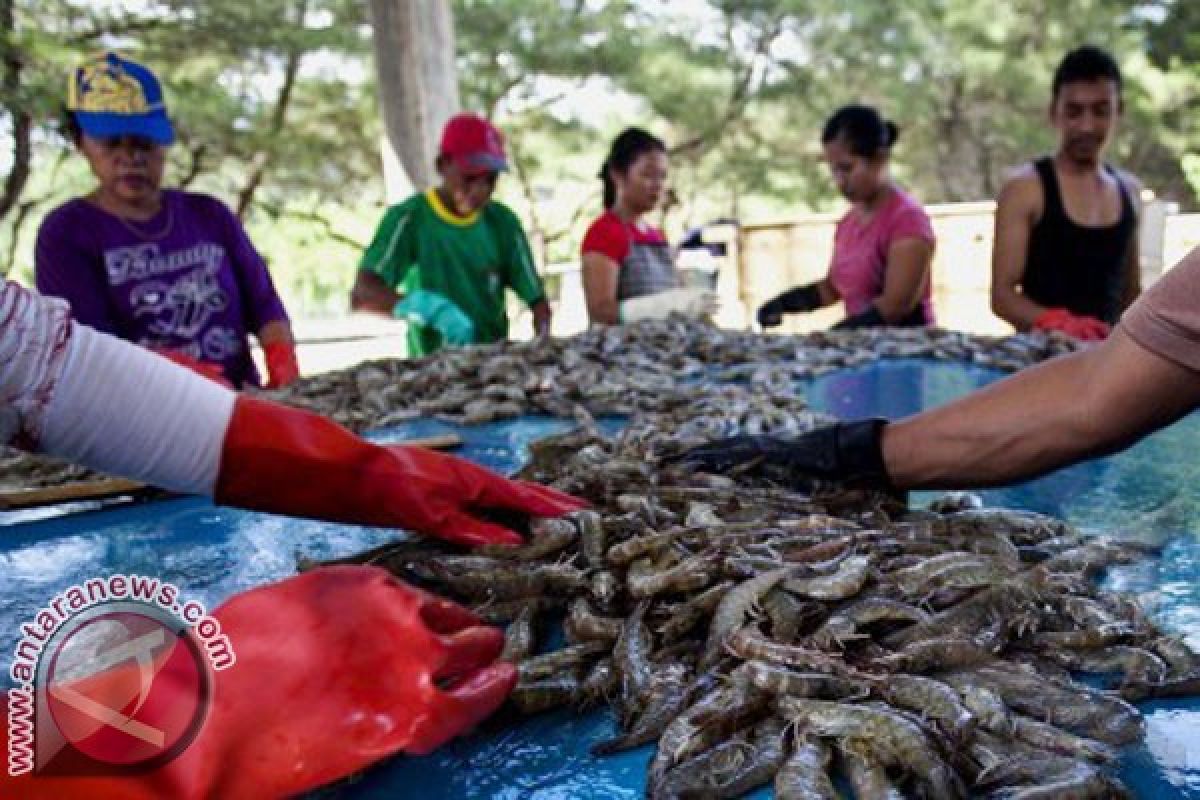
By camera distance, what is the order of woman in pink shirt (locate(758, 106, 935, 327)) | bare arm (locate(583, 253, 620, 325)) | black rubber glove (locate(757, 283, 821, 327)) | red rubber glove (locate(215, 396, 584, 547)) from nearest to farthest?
1. red rubber glove (locate(215, 396, 584, 547))
2. woman in pink shirt (locate(758, 106, 935, 327))
3. bare arm (locate(583, 253, 620, 325))
4. black rubber glove (locate(757, 283, 821, 327))

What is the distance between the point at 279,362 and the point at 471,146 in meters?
1.77

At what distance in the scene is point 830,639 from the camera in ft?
Answer: 5.19

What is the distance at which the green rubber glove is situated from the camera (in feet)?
18.7

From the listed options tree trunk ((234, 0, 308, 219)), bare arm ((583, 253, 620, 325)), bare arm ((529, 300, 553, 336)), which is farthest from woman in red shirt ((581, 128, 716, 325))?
tree trunk ((234, 0, 308, 219))

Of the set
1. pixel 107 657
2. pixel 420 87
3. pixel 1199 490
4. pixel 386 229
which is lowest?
pixel 1199 490

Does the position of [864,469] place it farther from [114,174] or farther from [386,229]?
[386,229]

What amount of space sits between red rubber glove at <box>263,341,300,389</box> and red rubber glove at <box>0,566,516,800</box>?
11.3 feet

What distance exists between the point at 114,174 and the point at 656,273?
147 inches

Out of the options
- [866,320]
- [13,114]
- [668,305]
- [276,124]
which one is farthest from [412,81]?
[276,124]

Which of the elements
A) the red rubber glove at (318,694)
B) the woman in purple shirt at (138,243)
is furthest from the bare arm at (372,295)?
the red rubber glove at (318,694)

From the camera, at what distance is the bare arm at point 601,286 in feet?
20.7

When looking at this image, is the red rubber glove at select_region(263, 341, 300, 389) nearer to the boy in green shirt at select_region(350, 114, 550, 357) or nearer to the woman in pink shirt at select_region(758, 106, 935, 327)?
the boy in green shirt at select_region(350, 114, 550, 357)

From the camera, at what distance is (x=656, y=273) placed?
6.72 metres

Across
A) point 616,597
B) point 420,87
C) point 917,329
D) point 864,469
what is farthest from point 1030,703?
point 420,87
